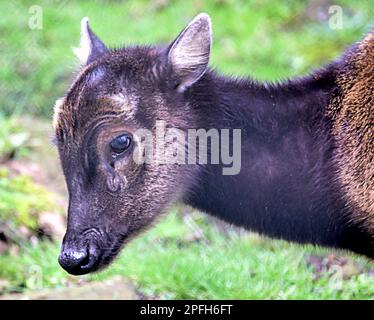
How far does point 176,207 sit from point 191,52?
3.01 feet

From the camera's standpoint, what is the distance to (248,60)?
1105 centimetres

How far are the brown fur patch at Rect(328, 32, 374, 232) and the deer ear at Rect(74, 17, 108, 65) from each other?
57.2 inches

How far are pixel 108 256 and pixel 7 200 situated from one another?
288 cm

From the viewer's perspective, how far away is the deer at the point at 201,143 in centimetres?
490

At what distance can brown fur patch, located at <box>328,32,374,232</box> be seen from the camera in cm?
486

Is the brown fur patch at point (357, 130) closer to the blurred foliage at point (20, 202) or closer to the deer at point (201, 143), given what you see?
the deer at point (201, 143)

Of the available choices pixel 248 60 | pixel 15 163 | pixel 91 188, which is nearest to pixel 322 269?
pixel 91 188

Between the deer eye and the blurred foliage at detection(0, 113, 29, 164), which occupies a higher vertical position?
the blurred foliage at detection(0, 113, 29, 164)

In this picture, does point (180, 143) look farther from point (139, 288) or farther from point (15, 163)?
point (15, 163)

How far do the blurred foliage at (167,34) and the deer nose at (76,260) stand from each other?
217 inches

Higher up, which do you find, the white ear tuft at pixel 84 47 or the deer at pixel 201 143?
the white ear tuft at pixel 84 47

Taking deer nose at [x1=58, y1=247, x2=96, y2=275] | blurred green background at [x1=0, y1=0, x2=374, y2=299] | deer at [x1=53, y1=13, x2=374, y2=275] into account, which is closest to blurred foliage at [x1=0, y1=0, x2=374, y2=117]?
blurred green background at [x1=0, y1=0, x2=374, y2=299]

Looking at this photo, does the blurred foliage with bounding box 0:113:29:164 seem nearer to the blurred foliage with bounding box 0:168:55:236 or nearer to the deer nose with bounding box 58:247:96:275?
the blurred foliage with bounding box 0:168:55:236

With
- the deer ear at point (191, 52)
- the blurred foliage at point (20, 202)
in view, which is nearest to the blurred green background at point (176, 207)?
the blurred foliage at point (20, 202)
